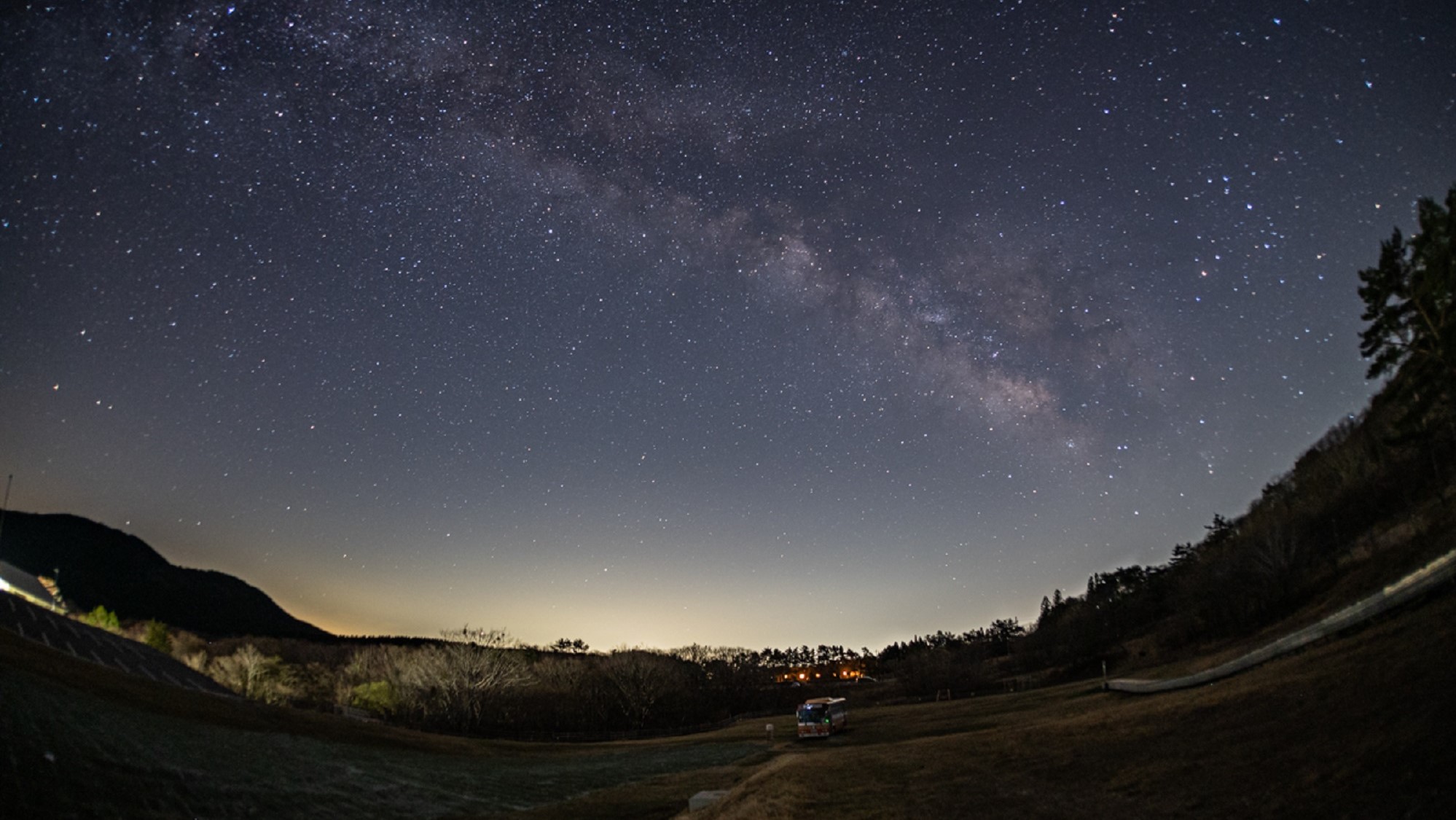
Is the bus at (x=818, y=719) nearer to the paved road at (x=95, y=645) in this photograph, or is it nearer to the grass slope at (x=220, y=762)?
the grass slope at (x=220, y=762)

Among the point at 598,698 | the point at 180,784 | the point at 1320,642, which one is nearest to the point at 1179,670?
the point at 1320,642

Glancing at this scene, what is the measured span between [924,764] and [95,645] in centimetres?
8327

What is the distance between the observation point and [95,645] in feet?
225

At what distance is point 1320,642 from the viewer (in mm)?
24578

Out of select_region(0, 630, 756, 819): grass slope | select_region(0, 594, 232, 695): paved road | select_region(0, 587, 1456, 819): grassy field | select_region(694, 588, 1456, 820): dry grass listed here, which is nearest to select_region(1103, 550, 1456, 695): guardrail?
select_region(0, 587, 1456, 819): grassy field

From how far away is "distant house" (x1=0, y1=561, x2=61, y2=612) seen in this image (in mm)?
101025

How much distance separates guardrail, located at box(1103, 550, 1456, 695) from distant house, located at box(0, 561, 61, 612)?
137314 millimetres

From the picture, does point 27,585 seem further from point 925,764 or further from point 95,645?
point 925,764

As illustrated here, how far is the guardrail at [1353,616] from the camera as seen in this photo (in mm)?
21516

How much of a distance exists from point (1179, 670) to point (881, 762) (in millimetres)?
35132

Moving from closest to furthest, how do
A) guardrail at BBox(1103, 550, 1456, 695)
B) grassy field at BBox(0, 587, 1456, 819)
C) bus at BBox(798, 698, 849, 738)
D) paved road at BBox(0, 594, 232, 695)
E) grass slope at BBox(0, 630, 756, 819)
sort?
grassy field at BBox(0, 587, 1456, 819)
grass slope at BBox(0, 630, 756, 819)
guardrail at BBox(1103, 550, 1456, 695)
bus at BBox(798, 698, 849, 738)
paved road at BBox(0, 594, 232, 695)

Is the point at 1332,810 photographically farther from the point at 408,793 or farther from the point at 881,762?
the point at 408,793

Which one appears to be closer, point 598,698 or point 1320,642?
point 1320,642

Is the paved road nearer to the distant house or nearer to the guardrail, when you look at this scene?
the distant house
